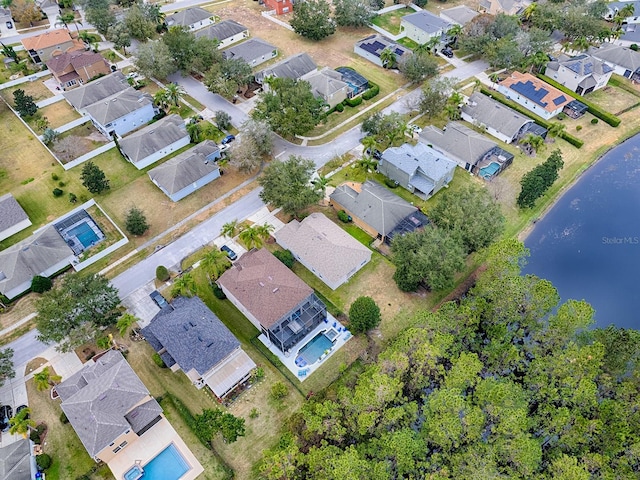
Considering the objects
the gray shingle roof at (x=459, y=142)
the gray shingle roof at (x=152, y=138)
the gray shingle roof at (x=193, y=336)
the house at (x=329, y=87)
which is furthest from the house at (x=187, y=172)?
the gray shingle roof at (x=459, y=142)

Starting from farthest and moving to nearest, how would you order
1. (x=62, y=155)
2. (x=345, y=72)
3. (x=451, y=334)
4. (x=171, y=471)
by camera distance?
(x=345, y=72)
(x=62, y=155)
(x=451, y=334)
(x=171, y=471)

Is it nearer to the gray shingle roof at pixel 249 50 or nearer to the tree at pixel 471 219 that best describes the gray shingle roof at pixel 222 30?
the gray shingle roof at pixel 249 50

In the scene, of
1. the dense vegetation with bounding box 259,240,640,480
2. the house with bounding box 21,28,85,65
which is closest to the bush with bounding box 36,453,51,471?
the dense vegetation with bounding box 259,240,640,480

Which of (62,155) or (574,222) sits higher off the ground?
(62,155)

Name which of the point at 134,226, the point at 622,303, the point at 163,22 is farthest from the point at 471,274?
the point at 163,22

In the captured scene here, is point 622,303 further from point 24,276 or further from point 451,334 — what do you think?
point 24,276

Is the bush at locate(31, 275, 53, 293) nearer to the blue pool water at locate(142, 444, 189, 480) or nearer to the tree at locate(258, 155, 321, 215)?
the blue pool water at locate(142, 444, 189, 480)
